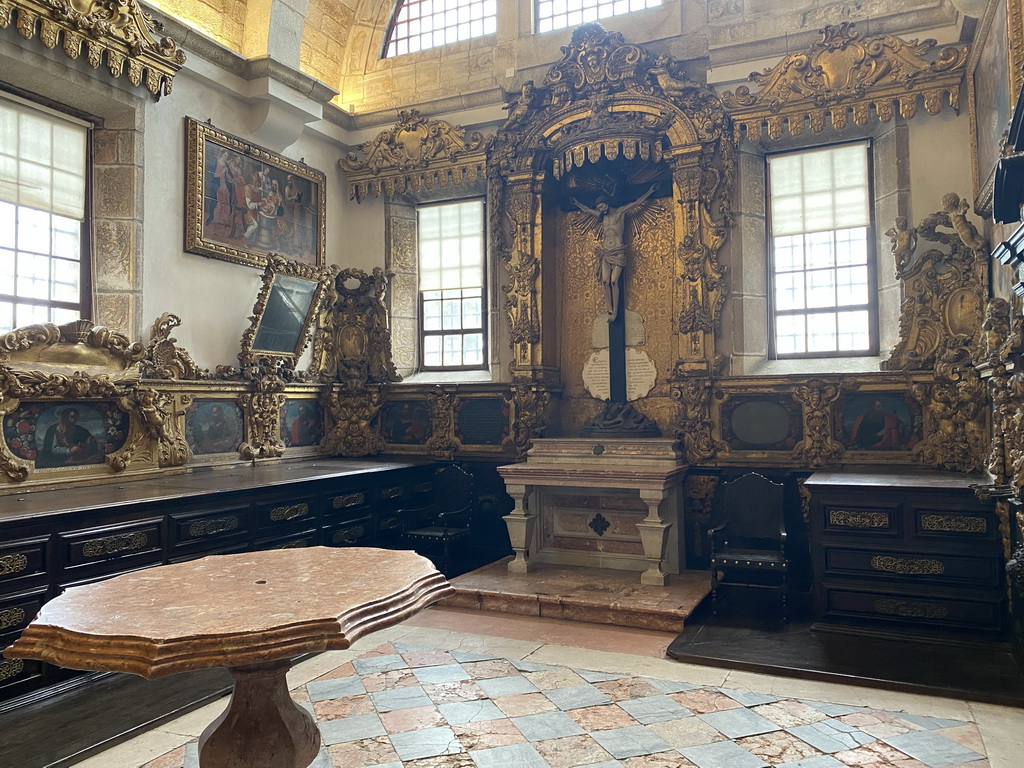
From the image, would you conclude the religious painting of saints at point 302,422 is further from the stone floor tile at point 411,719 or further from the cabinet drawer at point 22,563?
the stone floor tile at point 411,719

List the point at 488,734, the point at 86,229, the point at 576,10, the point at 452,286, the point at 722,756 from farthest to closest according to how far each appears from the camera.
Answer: the point at 452,286, the point at 576,10, the point at 86,229, the point at 488,734, the point at 722,756

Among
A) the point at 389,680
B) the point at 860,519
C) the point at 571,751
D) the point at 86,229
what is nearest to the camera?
the point at 571,751

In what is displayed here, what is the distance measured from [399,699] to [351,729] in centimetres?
45

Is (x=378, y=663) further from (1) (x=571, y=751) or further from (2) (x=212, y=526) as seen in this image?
(1) (x=571, y=751)

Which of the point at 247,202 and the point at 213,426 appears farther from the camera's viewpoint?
the point at 247,202

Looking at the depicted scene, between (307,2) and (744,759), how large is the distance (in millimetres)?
7885

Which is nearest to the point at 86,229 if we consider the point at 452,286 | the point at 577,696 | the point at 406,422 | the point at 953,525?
the point at 406,422

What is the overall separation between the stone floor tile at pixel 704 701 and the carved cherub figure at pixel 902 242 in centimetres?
409

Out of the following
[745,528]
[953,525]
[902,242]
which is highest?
[902,242]

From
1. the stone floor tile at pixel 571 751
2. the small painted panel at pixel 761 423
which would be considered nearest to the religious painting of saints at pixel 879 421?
the small painted panel at pixel 761 423

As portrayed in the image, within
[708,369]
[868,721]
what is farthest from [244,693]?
[708,369]

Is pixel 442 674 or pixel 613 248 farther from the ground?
pixel 613 248

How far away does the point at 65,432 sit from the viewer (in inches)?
223

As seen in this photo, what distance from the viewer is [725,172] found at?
23.3ft
